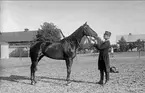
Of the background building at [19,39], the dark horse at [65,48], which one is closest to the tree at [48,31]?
the background building at [19,39]

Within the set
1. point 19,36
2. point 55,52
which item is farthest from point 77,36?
point 19,36

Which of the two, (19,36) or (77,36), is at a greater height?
(19,36)

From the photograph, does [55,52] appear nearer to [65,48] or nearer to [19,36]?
[65,48]

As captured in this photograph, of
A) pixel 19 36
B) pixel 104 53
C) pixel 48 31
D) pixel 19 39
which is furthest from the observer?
pixel 19 36

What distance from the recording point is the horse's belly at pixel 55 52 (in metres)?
7.82

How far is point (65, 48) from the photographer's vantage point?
7.69 m

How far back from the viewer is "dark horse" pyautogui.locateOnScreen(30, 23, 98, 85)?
759 cm

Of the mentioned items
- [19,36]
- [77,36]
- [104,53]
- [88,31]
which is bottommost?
[104,53]

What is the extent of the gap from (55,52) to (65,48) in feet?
1.71

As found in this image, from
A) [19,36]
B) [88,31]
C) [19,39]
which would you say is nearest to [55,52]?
[88,31]

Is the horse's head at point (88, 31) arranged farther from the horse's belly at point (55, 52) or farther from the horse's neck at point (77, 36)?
the horse's belly at point (55, 52)

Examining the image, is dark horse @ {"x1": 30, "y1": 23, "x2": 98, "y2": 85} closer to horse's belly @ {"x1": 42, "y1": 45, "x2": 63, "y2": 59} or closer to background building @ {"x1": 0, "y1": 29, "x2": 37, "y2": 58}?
horse's belly @ {"x1": 42, "y1": 45, "x2": 63, "y2": 59}

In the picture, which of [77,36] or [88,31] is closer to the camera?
[88,31]

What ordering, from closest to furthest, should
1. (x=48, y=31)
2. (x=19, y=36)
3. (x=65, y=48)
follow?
(x=65, y=48) < (x=48, y=31) < (x=19, y=36)
